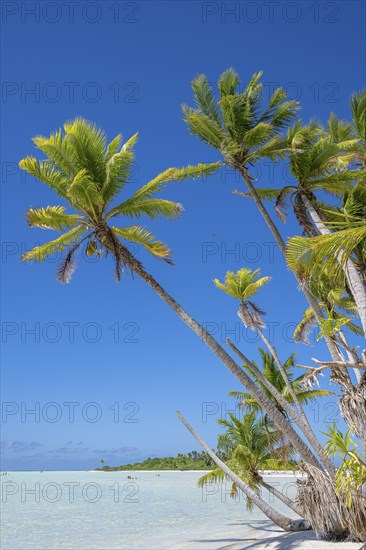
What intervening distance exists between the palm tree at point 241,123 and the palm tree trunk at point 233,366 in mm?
3968

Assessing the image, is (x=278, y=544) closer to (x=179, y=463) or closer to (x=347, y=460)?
(x=347, y=460)

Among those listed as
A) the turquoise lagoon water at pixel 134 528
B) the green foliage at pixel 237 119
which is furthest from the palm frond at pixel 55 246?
the turquoise lagoon water at pixel 134 528

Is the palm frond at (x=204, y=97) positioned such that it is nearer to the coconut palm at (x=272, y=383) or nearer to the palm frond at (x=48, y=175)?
the palm frond at (x=48, y=175)

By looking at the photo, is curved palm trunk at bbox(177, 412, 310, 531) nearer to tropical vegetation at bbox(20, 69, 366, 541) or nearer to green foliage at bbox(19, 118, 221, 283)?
tropical vegetation at bbox(20, 69, 366, 541)

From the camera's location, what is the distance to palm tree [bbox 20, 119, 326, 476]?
479 inches

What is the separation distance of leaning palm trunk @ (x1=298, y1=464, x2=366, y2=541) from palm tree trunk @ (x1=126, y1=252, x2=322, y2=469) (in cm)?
56

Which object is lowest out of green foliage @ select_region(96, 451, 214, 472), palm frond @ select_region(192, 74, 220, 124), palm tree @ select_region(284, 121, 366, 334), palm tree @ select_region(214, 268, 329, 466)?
green foliage @ select_region(96, 451, 214, 472)

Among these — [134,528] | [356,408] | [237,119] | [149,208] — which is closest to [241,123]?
[237,119]

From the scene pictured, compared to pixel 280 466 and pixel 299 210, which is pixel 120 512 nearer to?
pixel 280 466

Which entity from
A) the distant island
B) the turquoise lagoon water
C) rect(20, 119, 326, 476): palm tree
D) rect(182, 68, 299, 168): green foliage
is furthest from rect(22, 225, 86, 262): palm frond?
the distant island

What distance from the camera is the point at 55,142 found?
12.1 metres

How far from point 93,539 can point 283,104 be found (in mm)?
16740

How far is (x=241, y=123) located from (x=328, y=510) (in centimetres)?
1100

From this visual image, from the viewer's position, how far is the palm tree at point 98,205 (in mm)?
12156
